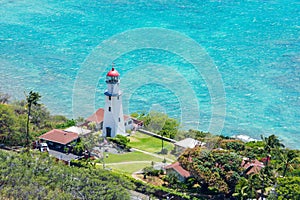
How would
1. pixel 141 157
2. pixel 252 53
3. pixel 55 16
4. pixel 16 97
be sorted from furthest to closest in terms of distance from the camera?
pixel 55 16, pixel 252 53, pixel 16 97, pixel 141 157

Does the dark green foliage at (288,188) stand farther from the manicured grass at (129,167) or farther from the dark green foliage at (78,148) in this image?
the dark green foliage at (78,148)

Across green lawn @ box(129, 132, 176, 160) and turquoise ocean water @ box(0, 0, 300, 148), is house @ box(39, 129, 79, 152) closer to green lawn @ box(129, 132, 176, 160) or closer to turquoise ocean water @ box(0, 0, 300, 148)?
green lawn @ box(129, 132, 176, 160)

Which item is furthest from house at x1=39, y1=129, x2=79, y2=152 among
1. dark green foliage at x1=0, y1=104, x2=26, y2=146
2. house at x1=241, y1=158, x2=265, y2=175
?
house at x1=241, y1=158, x2=265, y2=175

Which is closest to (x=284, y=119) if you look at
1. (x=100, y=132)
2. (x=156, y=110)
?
(x=156, y=110)

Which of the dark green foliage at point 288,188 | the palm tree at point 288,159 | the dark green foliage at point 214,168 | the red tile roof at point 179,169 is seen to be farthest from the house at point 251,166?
the red tile roof at point 179,169

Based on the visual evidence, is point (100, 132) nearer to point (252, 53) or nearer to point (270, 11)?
point (252, 53)

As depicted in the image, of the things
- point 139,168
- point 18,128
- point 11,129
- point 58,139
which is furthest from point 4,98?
point 139,168

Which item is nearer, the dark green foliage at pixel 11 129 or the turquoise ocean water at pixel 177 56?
the dark green foliage at pixel 11 129
